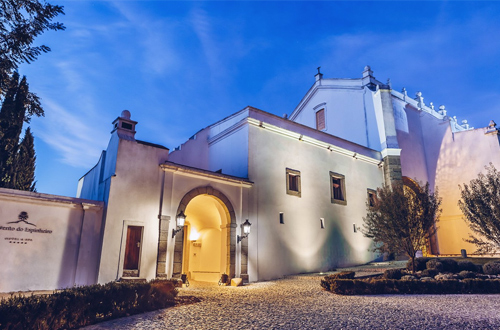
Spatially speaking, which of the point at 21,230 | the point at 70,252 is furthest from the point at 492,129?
the point at 21,230

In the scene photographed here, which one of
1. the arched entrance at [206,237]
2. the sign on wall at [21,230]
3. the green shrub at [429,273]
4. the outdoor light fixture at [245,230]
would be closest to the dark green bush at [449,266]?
the green shrub at [429,273]

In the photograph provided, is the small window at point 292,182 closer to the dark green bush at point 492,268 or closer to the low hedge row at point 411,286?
the low hedge row at point 411,286

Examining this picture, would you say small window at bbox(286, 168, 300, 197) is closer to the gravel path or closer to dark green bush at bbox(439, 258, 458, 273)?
dark green bush at bbox(439, 258, 458, 273)

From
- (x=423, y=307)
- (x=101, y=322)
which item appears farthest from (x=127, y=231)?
(x=423, y=307)

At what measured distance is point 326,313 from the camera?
24.3ft

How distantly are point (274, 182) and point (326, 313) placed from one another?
996 centimetres

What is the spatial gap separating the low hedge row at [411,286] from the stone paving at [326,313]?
1.60 feet

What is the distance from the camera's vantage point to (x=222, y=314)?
743 centimetres

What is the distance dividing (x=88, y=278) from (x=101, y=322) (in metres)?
5.06

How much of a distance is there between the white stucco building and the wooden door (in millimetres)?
36

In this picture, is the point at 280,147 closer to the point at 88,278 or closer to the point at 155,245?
the point at 155,245

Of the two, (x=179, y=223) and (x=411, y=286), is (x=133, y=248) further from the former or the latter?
(x=411, y=286)

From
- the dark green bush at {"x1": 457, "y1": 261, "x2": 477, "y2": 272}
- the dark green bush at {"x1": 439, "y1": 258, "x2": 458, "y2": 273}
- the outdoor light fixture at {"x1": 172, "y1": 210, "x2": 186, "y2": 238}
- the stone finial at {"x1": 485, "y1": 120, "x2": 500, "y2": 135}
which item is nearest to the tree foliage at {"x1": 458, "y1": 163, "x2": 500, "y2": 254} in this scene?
the dark green bush at {"x1": 457, "y1": 261, "x2": 477, "y2": 272}

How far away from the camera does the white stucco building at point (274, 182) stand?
12594 millimetres
